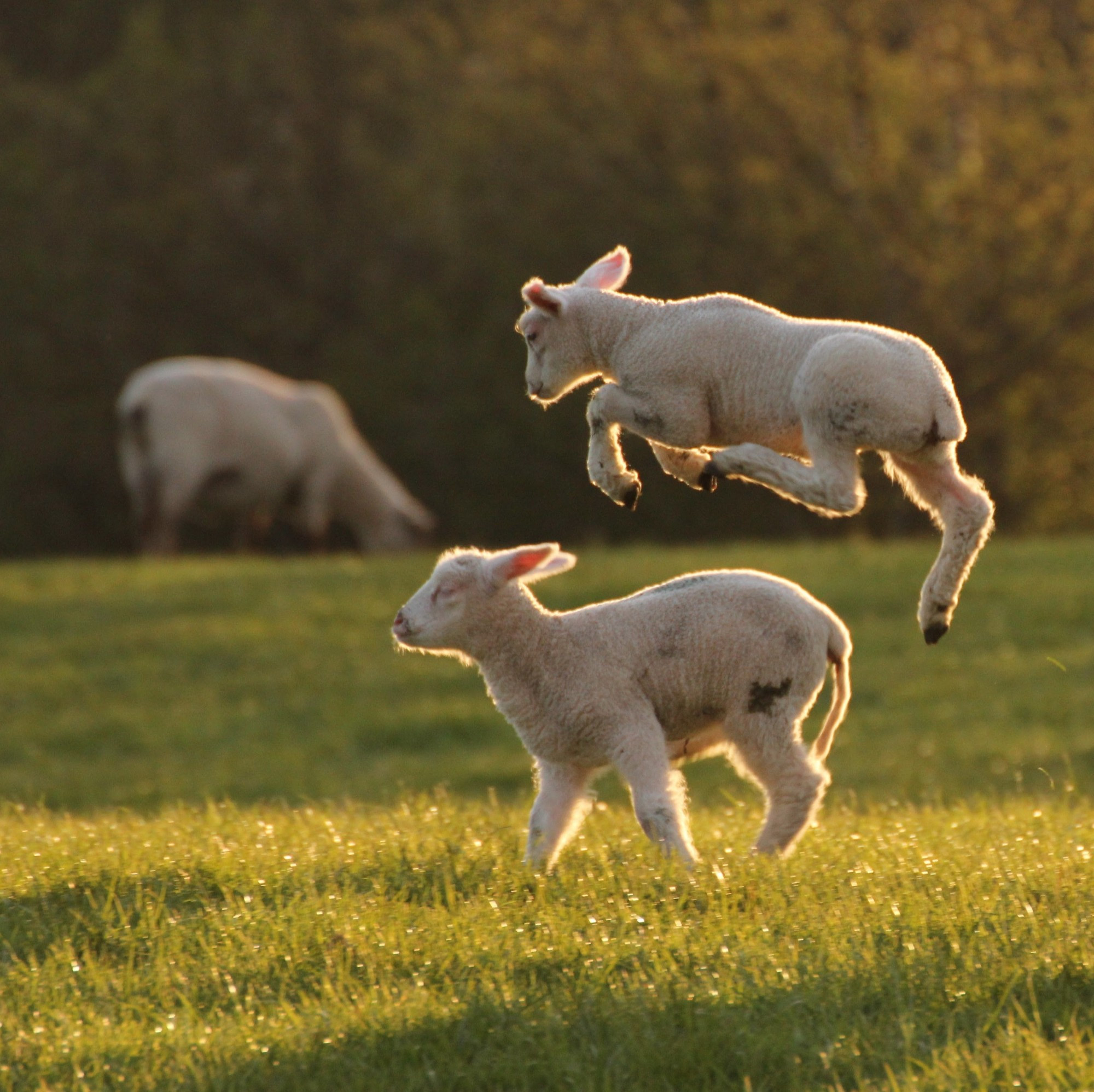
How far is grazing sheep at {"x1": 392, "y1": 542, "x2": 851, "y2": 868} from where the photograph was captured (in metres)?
5.24

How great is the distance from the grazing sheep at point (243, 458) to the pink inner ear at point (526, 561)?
1614cm

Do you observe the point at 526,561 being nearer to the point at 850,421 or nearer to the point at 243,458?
the point at 850,421

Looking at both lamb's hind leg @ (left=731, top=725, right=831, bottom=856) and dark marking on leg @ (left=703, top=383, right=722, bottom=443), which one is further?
lamb's hind leg @ (left=731, top=725, right=831, bottom=856)

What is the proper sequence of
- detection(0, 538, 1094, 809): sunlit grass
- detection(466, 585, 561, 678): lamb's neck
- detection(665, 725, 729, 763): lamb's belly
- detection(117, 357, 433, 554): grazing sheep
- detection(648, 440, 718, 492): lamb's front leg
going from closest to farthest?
detection(648, 440, 718, 492): lamb's front leg, detection(466, 585, 561, 678): lamb's neck, detection(665, 725, 729, 763): lamb's belly, detection(0, 538, 1094, 809): sunlit grass, detection(117, 357, 433, 554): grazing sheep

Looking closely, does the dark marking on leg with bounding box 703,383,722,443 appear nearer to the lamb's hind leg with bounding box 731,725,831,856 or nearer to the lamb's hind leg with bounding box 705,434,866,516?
the lamb's hind leg with bounding box 705,434,866,516

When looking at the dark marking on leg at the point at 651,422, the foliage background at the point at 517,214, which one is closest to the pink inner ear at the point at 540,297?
the dark marking on leg at the point at 651,422

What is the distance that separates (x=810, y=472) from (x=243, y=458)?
17814mm

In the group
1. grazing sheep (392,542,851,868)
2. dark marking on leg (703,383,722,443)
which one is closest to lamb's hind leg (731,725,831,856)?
grazing sheep (392,542,851,868)

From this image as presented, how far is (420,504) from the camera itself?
28.2 m

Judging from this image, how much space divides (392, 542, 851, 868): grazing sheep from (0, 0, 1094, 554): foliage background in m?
18.2

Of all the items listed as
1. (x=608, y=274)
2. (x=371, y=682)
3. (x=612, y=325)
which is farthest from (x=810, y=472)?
(x=371, y=682)

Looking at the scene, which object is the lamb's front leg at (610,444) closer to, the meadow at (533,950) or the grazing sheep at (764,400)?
the grazing sheep at (764,400)

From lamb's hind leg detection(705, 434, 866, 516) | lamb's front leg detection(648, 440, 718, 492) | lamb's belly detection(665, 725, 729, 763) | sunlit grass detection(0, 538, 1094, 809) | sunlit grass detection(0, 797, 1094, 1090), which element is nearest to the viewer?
sunlit grass detection(0, 797, 1094, 1090)

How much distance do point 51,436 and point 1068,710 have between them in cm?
2000
